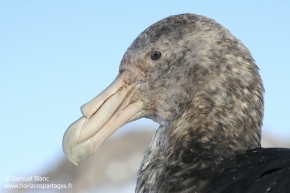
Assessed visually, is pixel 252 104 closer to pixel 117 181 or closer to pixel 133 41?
pixel 133 41

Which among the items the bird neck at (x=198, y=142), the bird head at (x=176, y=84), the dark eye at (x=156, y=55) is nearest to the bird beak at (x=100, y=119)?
the bird head at (x=176, y=84)

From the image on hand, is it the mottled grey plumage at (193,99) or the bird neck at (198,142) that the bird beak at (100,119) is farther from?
the bird neck at (198,142)

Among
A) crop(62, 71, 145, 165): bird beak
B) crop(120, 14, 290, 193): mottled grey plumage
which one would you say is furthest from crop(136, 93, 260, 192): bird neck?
crop(62, 71, 145, 165): bird beak

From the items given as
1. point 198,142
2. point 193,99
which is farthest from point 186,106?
point 198,142

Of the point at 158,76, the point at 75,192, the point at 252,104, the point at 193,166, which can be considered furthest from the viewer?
the point at 75,192

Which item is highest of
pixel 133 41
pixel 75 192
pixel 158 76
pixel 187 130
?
pixel 75 192

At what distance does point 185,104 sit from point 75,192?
29.2 feet

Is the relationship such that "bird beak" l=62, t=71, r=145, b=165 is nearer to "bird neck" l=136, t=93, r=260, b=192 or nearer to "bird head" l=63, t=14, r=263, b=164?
"bird head" l=63, t=14, r=263, b=164

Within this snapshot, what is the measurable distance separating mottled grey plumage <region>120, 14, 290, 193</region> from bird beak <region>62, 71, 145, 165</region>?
0.30 feet

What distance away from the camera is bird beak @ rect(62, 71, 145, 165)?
4836 mm

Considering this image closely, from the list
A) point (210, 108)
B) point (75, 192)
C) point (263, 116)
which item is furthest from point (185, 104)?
point (75, 192)

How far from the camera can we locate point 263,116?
4754mm

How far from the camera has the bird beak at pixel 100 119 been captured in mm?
4836

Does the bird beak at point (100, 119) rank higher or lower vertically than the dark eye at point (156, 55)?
lower
